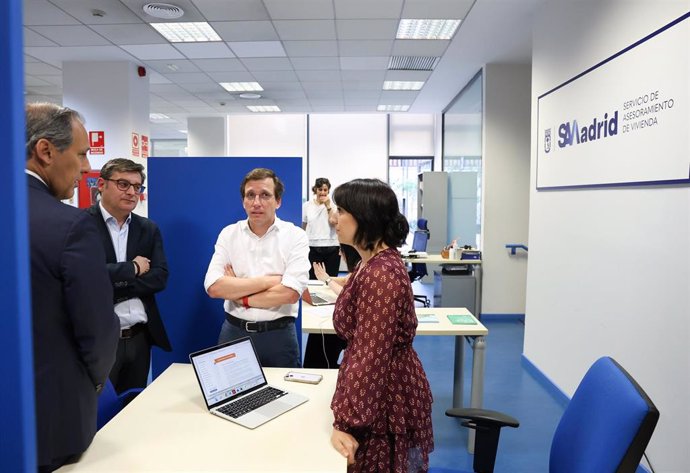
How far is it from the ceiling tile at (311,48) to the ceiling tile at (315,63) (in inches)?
6.3

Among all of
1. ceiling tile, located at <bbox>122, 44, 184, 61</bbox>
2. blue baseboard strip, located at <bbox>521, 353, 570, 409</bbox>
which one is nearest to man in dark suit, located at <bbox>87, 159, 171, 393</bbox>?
blue baseboard strip, located at <bbox>521, 353, 570, 409</bbox>

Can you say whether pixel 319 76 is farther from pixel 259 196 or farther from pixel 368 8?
pixel 259 196

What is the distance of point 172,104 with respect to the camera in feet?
27.8

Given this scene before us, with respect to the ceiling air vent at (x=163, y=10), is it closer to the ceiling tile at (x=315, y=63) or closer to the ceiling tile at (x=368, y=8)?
the ceiling tile at (x=368, y=8)

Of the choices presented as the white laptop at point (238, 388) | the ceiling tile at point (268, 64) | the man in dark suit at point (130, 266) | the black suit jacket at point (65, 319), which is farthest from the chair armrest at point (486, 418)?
the ceiling tile at point (268, 64)

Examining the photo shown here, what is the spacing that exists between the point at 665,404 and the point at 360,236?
1850 millimetres

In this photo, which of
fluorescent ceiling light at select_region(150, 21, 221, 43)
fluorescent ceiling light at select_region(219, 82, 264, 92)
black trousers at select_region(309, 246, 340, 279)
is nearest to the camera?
fluorescent ceiling light at select_region(150, 21, 221, 43)

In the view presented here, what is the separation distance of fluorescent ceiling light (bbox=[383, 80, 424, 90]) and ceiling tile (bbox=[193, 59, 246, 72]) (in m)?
2.13

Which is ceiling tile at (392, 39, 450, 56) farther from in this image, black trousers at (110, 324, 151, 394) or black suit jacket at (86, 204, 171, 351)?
black trousers at (110, 324, 151, 394)

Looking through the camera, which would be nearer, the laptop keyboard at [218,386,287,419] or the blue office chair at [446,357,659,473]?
the blue office chair at [446,357,659,473]

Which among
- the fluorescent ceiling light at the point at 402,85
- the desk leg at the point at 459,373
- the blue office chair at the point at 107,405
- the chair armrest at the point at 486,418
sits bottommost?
the desk leg at the point at 459,373

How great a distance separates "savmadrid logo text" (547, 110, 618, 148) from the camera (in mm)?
2775

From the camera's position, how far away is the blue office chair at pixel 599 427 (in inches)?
40.1

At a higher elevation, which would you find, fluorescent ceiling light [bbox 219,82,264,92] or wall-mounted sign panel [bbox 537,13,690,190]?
fluorescent ceiling light [bbox 219,82,264,92]
